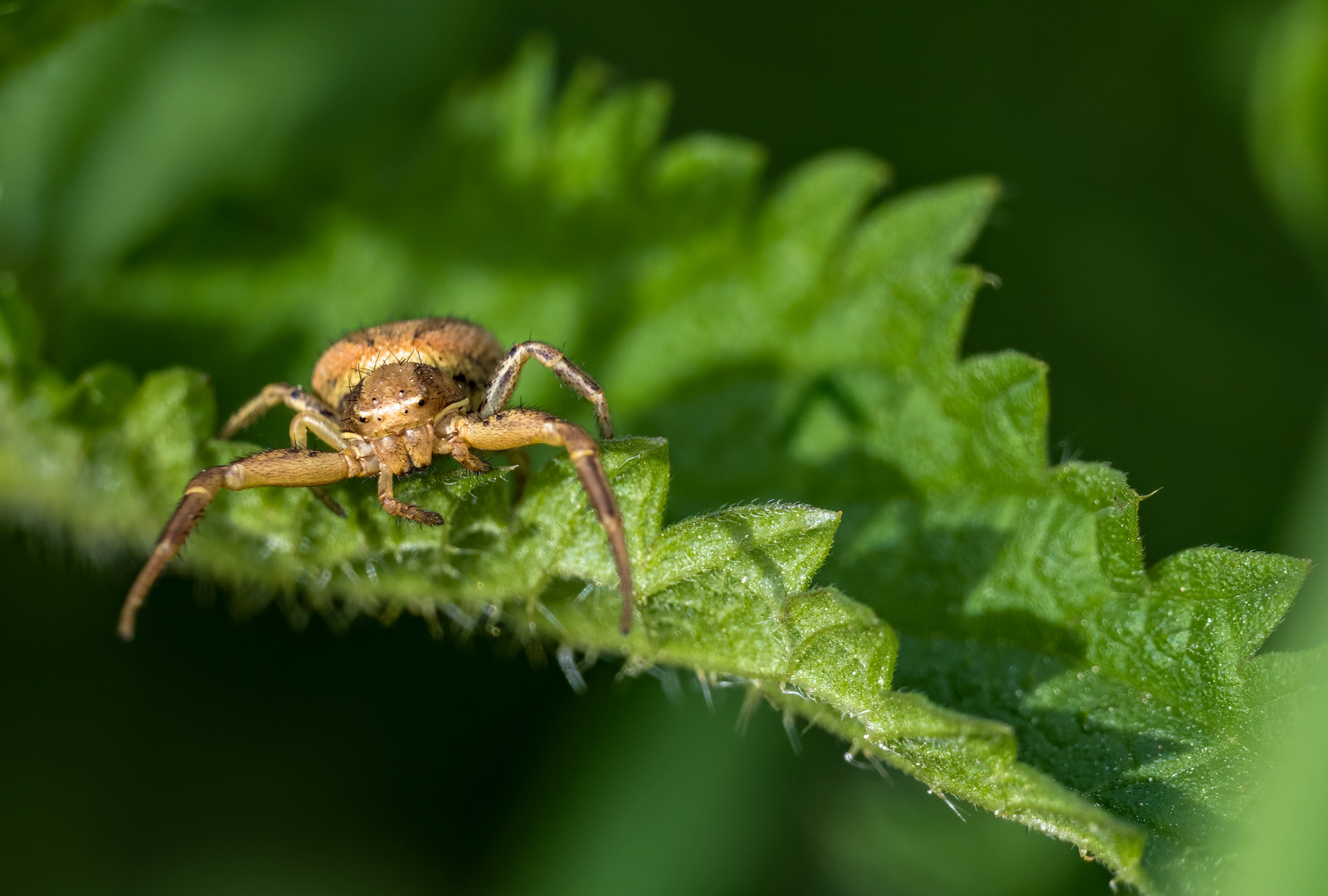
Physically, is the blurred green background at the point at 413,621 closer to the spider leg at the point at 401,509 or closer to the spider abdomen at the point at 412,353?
the spider abdomen at the point at 412,353

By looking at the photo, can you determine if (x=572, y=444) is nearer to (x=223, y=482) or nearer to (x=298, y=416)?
(x=223, y=482)

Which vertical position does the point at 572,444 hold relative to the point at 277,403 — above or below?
above

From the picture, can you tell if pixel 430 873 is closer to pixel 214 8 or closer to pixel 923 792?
pixel 923 792

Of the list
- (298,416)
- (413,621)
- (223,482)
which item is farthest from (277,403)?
(413,621)

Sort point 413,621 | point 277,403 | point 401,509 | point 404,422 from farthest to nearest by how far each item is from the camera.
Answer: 1. point 413,621
2. point 277,403
3. point 404,422
4. point 401,509

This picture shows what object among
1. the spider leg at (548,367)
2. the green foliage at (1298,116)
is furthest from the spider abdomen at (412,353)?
the green foliage at (1298,116)

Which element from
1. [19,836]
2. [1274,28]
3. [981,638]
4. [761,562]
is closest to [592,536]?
[761,562]
